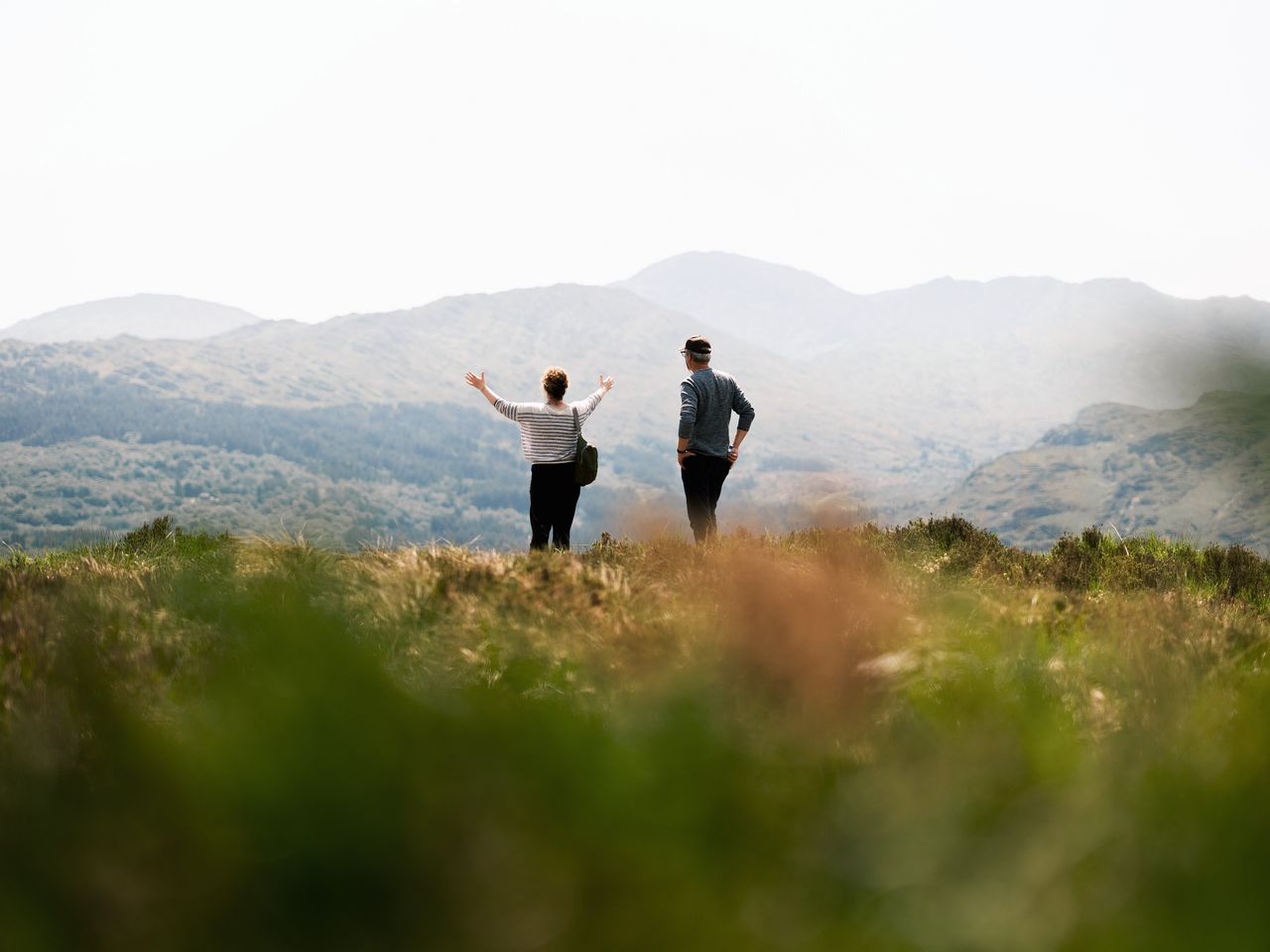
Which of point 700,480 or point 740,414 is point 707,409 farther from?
point 700,480

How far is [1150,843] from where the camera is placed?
1748 mm

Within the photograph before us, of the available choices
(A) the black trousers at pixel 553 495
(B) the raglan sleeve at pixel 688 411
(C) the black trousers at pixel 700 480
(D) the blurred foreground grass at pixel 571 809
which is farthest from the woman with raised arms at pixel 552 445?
(D) the blurred foreground grass at pixel 571 809

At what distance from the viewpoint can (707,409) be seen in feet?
43.6

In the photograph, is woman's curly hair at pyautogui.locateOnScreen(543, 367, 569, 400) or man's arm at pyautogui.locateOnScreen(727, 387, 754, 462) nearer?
woman's curly hair at pyautogui.locateOnScreen(543, 367, 569, 400)

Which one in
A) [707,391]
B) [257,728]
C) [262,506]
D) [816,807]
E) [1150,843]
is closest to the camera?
[257,728]

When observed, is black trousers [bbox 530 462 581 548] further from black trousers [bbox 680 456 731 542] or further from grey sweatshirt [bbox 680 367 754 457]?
grey sweatshirt [bbox 680 367 754 457]

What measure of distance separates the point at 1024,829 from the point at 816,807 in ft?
1.14

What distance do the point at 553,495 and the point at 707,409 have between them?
2.18 meters

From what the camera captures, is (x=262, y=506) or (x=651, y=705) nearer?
(x=651, y=705)

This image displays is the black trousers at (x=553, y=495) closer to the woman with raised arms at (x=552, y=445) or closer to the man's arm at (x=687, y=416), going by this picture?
the woman with raised arms at (x=552, y=445)

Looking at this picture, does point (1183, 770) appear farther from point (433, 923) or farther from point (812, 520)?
point (812, 520)

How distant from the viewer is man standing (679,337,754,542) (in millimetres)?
13195

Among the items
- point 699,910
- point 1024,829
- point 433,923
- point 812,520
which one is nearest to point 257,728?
point 433,923

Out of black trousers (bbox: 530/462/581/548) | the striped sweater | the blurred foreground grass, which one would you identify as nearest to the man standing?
the striped sweater
